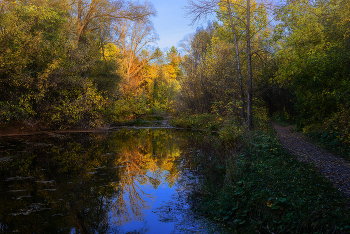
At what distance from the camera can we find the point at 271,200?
4.11 meters

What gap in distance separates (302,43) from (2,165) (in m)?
16.3

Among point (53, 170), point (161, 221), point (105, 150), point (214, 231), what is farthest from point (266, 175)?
point (105, 150)

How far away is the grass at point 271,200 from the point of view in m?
3.55

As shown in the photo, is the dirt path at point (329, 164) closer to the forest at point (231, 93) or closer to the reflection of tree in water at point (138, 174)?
the forest at point (231, 93)

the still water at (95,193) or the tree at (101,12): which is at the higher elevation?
the tree at (101,12)

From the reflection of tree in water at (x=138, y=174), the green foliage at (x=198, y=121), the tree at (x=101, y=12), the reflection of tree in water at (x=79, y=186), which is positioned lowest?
the reflection of tree in water at (x=138, y=174)

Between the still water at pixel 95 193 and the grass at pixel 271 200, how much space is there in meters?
0.46

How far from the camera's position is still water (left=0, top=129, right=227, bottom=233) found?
443cm

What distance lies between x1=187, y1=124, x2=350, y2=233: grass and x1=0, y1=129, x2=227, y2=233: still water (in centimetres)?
46

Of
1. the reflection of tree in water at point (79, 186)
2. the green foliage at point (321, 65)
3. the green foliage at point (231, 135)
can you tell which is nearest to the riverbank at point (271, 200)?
the reflection of tree in water at point (79, 186)

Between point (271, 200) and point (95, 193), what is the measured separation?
13.1 feet

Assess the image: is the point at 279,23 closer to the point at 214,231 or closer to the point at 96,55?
the point at 96,55

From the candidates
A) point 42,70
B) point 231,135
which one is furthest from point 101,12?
point 231,135

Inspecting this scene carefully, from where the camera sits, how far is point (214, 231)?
4148mm
